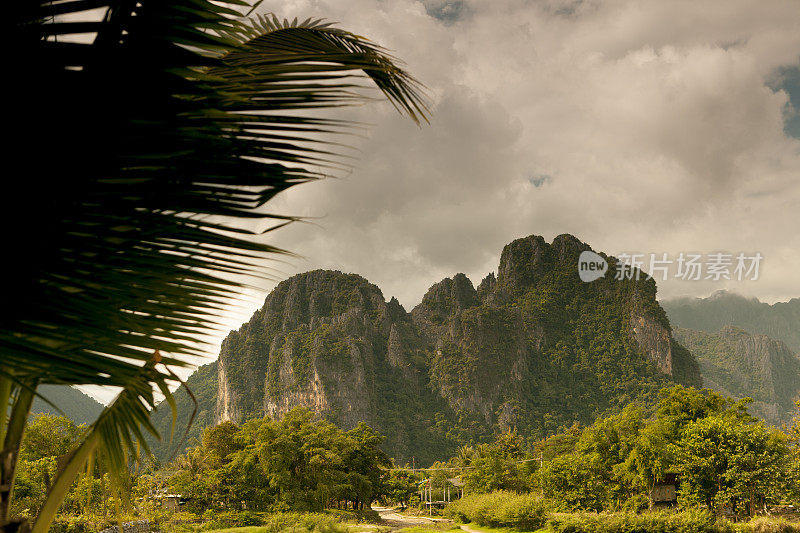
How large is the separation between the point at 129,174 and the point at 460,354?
2610 inches

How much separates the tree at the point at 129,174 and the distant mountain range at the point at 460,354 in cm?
6099

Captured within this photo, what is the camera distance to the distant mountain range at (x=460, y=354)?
2419 inches

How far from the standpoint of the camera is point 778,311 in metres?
188

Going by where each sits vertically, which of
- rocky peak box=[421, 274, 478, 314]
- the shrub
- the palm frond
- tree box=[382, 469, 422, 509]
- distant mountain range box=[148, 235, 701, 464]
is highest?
rocky peak box=[421, 274, 478, 314]

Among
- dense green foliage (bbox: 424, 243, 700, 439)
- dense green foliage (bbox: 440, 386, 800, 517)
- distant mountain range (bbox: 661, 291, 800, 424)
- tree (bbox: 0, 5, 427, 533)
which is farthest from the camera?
distant mountain range (bbox: 661, 291, 800, 424)

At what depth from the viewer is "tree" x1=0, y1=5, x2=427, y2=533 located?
0.62m

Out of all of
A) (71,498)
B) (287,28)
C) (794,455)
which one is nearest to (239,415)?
(71,498)

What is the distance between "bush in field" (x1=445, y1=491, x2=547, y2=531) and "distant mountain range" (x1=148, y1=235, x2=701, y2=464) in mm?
39275

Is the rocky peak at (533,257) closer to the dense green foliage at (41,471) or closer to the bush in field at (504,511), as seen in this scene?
the bush in field at (504,511)

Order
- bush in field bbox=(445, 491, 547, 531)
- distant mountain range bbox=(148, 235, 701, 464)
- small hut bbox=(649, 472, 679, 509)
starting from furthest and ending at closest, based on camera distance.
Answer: distant mountain range bbox=(148, 235, 701, 464)
bush in field bbox=(445, 491, 547, 531)
small hut bbox=(649, 472, 679, 509)

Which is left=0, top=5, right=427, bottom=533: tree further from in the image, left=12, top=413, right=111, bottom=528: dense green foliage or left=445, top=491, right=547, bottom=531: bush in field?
left=445, top=491, right=547, bottom=531: bush in field

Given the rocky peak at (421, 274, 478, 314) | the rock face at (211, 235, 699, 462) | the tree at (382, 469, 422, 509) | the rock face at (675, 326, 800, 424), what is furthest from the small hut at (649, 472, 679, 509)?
the rock face at (675, 326, 800, 424)

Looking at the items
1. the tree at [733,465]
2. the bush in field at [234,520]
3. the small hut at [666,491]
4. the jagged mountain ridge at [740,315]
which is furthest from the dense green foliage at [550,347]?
the jagged mountain ridge at [740,315]

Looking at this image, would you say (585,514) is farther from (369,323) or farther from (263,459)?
(369,323)
